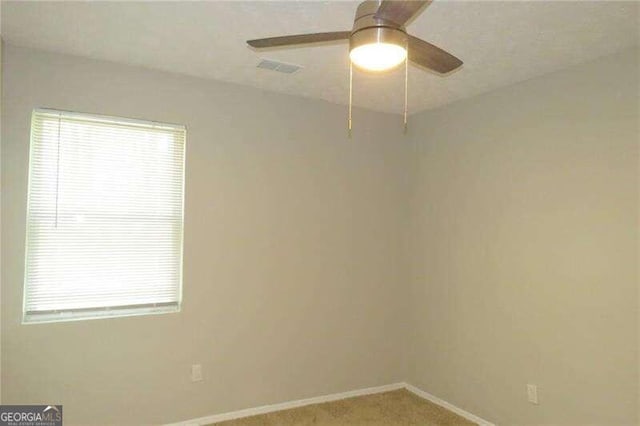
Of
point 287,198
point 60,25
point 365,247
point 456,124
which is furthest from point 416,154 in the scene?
point 60,25

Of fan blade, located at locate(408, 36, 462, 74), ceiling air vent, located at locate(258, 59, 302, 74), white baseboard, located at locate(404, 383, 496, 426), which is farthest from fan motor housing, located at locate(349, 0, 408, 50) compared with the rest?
white baseboard, located at locate(404, 383, 496, 426)

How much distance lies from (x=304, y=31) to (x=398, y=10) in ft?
3.42

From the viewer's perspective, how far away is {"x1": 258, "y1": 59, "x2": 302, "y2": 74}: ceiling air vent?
9.79 ft

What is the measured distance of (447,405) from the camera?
3758 mm

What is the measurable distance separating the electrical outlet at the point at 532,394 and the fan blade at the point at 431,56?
2.40 metres

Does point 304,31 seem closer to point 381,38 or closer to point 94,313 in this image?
point 381,38

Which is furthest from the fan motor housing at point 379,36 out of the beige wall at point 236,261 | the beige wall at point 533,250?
the beige wall at point 236,261

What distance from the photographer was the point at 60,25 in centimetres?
247

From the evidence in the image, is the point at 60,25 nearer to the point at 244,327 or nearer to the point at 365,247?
the point at 244,327

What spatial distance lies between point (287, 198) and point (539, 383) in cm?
236

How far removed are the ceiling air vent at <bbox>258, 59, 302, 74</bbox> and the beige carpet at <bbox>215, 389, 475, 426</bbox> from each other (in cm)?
267

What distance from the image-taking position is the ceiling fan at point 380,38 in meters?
1.56

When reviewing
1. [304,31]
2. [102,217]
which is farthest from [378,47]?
[102,217]

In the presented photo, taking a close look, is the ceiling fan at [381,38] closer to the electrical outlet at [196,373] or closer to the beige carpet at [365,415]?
the electrical outlet at [196,373]
